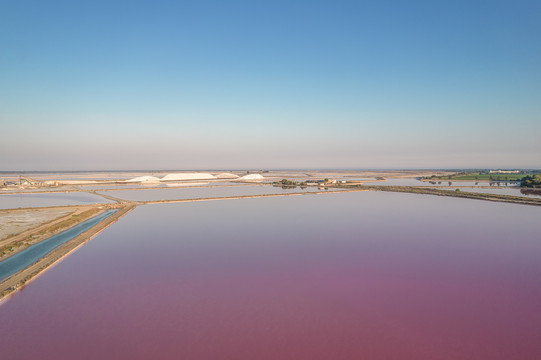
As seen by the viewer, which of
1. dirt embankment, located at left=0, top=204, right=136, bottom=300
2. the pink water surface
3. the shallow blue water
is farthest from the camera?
the shallow blue water

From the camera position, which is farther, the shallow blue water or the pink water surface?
the shallow blue water

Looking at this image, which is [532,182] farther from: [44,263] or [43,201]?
[43,201]

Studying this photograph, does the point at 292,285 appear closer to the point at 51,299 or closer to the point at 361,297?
the point at 361,297

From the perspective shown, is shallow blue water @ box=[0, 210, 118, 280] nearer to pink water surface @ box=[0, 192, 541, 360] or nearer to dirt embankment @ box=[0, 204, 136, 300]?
dirt embankment @ box=[0, 204, 136, 300]

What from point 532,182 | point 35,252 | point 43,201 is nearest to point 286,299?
point 35,252

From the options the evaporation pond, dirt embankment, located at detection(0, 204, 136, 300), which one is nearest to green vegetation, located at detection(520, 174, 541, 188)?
dirt embankment, located at detection(0, 204, 136, 300)
